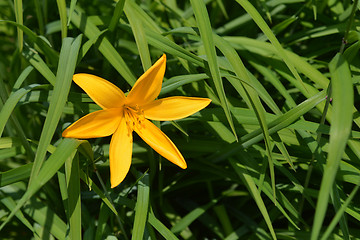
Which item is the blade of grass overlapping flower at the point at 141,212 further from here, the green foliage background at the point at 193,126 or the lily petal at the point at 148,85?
the lily petal at the point at 148,85

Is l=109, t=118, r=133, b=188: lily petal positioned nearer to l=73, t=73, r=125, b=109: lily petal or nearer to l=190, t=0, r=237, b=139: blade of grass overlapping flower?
l=73, t=73, r=125, b=109: lily petal

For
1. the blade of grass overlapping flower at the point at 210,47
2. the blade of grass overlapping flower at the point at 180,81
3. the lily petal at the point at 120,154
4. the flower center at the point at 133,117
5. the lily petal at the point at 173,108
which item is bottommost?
the lily petal at the point at 120,154

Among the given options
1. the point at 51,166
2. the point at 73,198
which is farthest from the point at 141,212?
the point at 51,166

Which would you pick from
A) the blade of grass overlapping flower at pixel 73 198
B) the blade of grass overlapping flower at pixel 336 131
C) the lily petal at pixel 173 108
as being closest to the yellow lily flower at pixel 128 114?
the lily petal at pixel 173 108

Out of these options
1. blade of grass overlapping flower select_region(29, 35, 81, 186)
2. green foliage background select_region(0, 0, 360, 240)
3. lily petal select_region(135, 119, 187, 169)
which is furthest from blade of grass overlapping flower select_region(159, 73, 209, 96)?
blade of grass overlapping flower select_region(29, 35, 81, 186)

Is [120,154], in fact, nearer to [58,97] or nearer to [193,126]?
[58,97]

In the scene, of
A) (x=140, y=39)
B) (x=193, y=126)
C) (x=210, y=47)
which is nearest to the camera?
(x=210, y=47)
